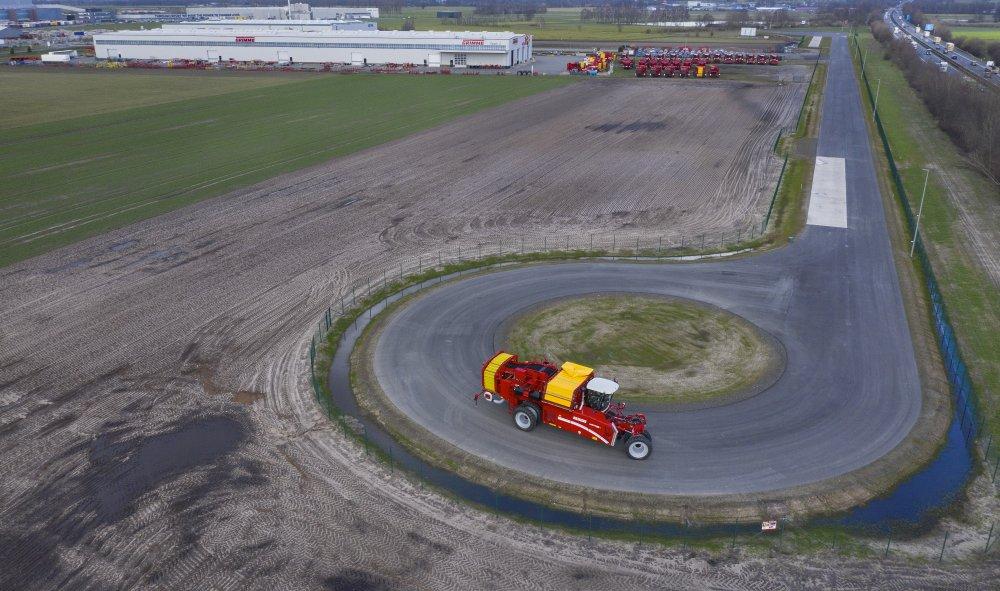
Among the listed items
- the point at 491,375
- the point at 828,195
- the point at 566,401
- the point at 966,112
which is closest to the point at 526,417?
the point at 566,401

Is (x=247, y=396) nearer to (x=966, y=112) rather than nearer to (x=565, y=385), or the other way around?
(x=565, y=385)

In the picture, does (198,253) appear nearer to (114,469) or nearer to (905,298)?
(114,469)

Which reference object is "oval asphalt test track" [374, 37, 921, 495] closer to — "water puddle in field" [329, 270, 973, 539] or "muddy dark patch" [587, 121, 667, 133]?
"water puddle in field" [329, 270, 973, 539]

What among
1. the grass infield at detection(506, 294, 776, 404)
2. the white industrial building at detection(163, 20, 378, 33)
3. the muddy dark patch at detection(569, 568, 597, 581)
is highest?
the white industrial building at detection(163, 20, 378, 33)

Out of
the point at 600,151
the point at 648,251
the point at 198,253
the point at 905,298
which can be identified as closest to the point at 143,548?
the point at 198,253

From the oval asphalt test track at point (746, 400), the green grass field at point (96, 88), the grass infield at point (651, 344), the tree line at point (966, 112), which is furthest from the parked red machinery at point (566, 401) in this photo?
the green grass field at point (96, 88)

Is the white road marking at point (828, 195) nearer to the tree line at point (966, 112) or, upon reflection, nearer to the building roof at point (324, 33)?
the tree line at point (966, 112)

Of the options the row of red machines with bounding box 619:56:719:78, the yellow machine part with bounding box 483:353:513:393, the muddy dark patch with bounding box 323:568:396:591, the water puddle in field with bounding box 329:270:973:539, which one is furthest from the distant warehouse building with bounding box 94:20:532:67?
the muddy dark patch with bounding box 323:568:396:591
